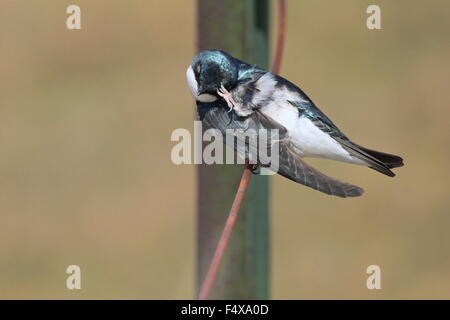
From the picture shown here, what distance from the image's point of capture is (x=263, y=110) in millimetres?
1781

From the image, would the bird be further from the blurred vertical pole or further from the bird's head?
the blurred vertical pole

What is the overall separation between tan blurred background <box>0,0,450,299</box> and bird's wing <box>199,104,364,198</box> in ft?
6.26

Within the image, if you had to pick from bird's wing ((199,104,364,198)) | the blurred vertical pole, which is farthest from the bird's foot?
the blurred vertical pole

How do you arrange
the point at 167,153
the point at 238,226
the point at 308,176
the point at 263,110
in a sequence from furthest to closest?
the point at 167,153 → the point at 238,226 → the point at 263,110 → the point at 308,176

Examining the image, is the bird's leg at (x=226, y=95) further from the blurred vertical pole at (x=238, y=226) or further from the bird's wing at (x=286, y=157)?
the blurred vertical pole at (x=238, y=226)

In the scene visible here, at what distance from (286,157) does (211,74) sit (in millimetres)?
213

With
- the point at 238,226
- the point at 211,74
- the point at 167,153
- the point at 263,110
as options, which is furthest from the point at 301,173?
the point at 167,153

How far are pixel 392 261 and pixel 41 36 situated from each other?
2131mm

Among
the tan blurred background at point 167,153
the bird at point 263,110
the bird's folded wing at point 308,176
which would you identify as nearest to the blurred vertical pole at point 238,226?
the bird at point 263,110

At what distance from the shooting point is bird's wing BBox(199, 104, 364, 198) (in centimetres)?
154

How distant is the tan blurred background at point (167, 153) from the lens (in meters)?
3.98

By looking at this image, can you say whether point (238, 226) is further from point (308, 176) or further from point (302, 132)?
point (308, 176)

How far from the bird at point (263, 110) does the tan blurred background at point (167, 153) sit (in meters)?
1.91

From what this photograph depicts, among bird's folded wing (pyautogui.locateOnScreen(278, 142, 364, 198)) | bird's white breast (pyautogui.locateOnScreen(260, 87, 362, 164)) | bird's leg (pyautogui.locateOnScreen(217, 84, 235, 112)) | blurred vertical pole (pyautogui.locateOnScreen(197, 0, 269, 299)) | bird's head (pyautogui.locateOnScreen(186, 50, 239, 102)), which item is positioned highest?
bird's head (pyautogui.locateOnScreen(186, 50, 239, 102))
